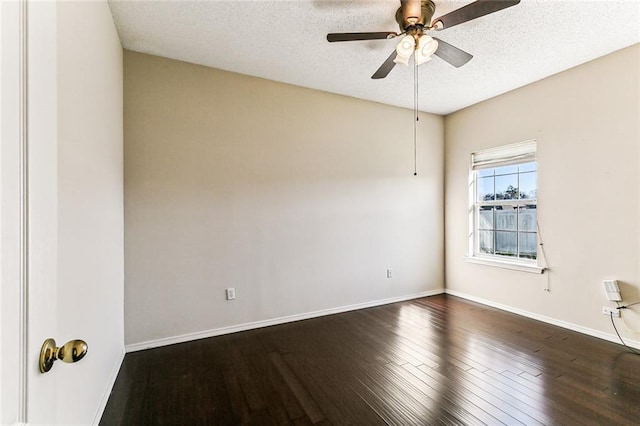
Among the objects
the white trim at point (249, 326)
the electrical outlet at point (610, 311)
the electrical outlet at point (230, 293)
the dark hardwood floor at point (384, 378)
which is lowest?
the dark hardwood floor at point (384, 378)

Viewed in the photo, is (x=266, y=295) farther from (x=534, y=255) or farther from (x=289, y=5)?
(x=534, y=255)

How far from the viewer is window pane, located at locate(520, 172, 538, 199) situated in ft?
11.3

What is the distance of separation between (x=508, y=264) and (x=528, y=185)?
1.00 m

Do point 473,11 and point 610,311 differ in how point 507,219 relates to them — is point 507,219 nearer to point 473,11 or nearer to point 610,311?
point 610,311

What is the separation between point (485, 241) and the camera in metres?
4.08

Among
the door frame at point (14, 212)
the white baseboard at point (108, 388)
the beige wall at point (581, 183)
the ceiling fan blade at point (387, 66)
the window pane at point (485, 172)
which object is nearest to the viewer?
the door frame at point (14, 212)

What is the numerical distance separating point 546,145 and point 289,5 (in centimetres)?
311

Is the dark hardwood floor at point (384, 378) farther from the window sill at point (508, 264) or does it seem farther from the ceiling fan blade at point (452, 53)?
the ceiling fan blade at point (452, 53)

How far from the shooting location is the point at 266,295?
3.23 meters

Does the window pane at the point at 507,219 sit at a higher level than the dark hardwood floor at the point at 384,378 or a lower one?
higher

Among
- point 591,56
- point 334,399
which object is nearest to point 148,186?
point 334,399

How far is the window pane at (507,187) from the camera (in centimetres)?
368

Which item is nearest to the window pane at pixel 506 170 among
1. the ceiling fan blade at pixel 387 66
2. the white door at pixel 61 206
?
the ceiling fan blade at pixel 387 66

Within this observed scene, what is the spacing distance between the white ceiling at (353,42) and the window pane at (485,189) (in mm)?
1219
